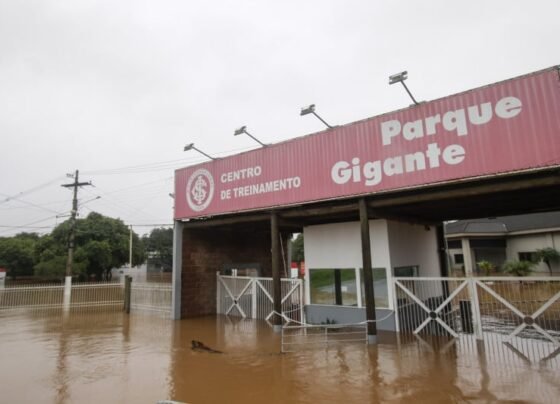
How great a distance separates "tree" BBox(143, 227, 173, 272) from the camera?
70.1 metres

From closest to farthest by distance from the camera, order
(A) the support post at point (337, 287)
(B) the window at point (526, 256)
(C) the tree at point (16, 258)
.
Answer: (A) the support post at point (337, 287), (B) the window at point (526, 256), (C) the tree at point (16, 258)

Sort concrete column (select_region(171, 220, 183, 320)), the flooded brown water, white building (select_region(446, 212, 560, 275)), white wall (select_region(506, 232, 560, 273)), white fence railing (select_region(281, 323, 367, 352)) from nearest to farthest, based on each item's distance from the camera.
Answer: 1. the flooded brown water
2. white fence railing (select_region(281, 323, 367, 352))
3. concrete column (select_region(171, 220, 183, 320))
4. white wall (select_region(506, 232, 560, 273))
5. white building (select_region(446, 212, 560, 275))

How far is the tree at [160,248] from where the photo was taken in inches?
2761

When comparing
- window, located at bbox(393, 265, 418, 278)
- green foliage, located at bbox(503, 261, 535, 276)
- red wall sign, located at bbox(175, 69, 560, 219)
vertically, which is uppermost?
red wall sign, located at bbox(175, 69, 560, 219)

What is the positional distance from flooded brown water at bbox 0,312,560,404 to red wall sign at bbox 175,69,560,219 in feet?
14.5

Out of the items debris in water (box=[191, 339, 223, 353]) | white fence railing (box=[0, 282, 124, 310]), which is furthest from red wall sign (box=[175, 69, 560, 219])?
white fence railing (box=[0, 282, 124, 310])

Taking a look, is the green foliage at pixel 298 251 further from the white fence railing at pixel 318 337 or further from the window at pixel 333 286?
the white fence railing at pixel 318 337

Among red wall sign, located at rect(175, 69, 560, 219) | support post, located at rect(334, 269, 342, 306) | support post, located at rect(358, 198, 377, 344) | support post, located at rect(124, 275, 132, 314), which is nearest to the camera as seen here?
red wall sign, located at rect(175, 69, 560, 219)

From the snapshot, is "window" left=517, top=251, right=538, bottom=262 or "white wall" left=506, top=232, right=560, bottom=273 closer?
"white wall" left=506, top=232, right=560, bottom=273

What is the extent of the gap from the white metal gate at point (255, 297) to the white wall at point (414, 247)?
3728 millimetres

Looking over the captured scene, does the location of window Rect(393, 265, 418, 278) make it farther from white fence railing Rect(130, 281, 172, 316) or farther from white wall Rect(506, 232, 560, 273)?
white wall Rect(506, 232, 560, 273)

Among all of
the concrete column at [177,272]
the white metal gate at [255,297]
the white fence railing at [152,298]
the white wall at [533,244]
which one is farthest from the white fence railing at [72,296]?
the white wall at [533,244]

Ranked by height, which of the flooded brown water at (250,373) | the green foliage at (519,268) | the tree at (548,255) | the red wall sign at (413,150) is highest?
the red wall sign at (413,150)

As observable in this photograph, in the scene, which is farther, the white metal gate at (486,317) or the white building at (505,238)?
the white building at (505,238)
